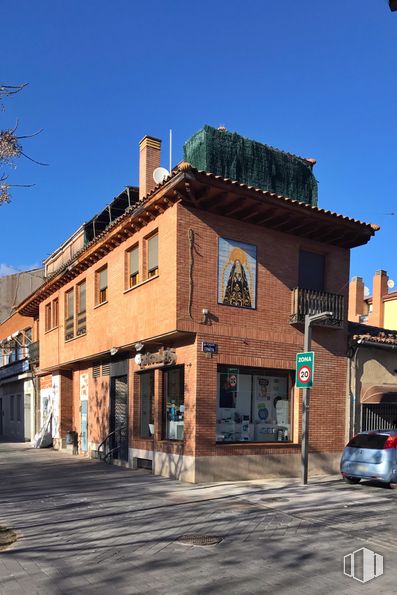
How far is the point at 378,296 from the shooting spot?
40.0 m

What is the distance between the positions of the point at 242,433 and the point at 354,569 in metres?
7.38

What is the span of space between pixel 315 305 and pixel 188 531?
831 centimetres

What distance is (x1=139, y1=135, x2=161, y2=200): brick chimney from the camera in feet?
54.7

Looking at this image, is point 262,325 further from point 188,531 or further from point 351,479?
point 188,531

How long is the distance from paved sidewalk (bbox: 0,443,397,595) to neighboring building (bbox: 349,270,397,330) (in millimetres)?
27548

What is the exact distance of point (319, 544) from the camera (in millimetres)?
7773

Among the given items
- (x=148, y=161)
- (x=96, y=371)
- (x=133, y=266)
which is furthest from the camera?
(x=96, y=371)

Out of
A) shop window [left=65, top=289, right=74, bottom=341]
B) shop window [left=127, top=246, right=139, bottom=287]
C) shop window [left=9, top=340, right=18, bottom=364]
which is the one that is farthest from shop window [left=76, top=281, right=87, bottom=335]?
shop window [left=9, top=340, right=18, bottom=364]

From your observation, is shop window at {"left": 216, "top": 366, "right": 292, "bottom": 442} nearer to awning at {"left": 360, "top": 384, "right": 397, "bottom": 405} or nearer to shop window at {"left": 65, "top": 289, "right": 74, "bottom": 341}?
awning at {"left": 360, "top": 384, "right": 397, "bottom": 405}

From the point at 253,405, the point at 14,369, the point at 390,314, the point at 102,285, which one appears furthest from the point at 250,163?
the point at 390,314

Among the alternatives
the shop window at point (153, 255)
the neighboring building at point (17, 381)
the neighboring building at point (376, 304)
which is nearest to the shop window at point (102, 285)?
the shop window at point (153, 255)

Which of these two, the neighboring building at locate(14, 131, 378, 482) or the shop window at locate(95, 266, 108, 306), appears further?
the shop window at locate(95, 266, 108, 306)

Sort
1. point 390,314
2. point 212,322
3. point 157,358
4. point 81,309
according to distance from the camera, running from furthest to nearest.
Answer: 1. point 390,314
2. point 81,309
3. point 157,358
4. point 212,322

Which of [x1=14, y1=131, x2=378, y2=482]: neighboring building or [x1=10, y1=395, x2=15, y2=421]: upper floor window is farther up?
[x1=14, y1=131, x2=378, y2=482]: neighboring building
